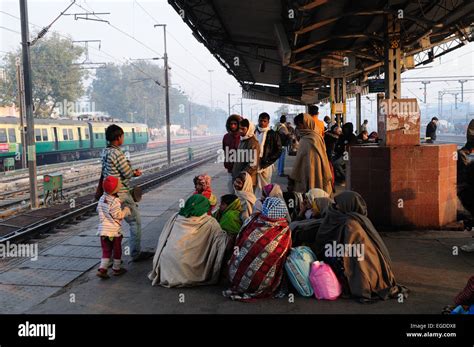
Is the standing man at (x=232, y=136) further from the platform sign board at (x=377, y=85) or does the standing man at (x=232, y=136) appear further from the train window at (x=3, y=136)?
the train window at (x=3, y=136)

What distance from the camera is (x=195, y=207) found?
17.7 ft

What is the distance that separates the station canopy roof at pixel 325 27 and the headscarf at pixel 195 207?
13.7ft

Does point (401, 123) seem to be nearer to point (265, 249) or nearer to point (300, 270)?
point (300, 270)

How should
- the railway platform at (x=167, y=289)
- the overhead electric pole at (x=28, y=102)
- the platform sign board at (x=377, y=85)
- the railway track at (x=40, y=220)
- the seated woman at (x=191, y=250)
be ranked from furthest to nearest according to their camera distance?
the platform sign board at (x=377, y=85) → the overhead electric pole at (x=28, y=102) → the railway track at (x=40, y=220) → the seated woman at (x=191, y=250) → the railway platform at (x=167, y=289)

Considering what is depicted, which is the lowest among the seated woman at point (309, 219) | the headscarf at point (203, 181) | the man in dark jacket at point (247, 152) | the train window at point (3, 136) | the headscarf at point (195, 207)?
the seated woman at point (309, 219)

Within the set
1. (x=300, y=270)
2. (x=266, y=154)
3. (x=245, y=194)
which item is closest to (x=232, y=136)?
(x=266, y=154)

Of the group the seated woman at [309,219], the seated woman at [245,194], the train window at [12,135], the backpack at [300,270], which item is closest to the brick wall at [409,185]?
the seated woman at [309,219]

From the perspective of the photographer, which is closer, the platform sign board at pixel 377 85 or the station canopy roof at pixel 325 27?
the station canopy roof at pixel 325 27

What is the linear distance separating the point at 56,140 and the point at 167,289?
95.8 feet

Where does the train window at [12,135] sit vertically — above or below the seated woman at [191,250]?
above

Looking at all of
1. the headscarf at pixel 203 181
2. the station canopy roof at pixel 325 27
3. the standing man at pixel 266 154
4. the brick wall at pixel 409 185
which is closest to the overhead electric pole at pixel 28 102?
the station canopy roof at pixel 325 27

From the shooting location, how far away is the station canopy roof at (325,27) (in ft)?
30.9

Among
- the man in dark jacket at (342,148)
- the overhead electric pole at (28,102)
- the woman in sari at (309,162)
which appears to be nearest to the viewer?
the woman in sari at (309,162)

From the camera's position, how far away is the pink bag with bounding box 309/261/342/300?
15.6 ft
